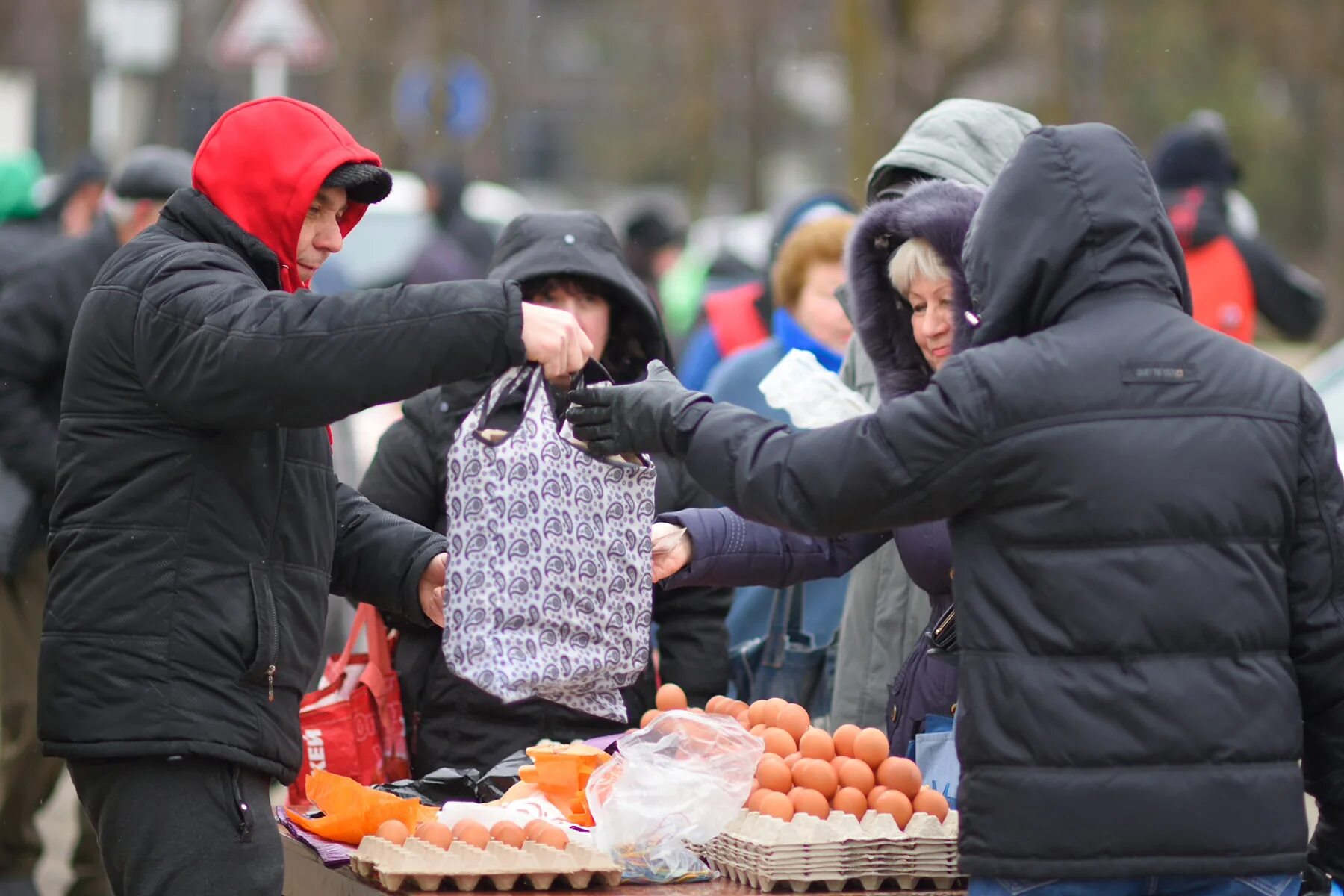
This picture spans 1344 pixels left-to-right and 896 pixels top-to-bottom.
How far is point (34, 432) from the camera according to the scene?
5.81m

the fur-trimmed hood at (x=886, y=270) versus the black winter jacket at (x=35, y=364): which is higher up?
the fur-trimmed hood at (x=886, y=270)

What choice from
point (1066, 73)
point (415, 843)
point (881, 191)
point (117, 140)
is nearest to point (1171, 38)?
point (1066, 73)

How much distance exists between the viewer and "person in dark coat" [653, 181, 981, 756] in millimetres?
3994

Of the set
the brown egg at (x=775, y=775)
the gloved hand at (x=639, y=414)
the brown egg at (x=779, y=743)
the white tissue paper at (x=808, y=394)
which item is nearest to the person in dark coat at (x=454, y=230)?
the white tissue paper at (x=808, y=394)

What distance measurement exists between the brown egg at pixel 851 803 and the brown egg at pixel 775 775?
12cm

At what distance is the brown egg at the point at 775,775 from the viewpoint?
3648 mm

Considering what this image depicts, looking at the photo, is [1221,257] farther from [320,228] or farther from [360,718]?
[320,228]

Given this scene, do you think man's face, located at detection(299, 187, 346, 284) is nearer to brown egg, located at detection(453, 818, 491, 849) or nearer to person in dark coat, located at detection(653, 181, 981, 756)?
person in dark coat, located at detection(653, 181, 981, 756)

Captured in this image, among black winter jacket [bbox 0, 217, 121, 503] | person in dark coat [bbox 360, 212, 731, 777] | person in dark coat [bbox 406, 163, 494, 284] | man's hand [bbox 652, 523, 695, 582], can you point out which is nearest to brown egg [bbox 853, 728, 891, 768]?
man's hand [bbox 652, 523, 695, 582]

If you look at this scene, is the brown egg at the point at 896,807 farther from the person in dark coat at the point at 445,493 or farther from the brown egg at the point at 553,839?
the person in dark coat at the point at 445,493

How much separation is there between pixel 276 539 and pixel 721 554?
3.48 feet

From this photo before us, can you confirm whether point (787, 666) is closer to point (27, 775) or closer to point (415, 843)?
point (415, 843)

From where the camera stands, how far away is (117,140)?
133 feet

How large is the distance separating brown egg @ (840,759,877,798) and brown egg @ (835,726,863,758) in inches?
3.8
